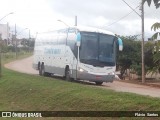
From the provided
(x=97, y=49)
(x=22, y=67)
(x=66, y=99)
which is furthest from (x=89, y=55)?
(x=22, y=67)

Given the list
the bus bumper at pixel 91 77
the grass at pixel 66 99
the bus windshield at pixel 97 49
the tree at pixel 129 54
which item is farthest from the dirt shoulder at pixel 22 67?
the grass at pixel 66 99

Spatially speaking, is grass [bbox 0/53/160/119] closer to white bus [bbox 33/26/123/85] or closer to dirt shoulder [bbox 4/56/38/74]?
white bus [bbox 33/26/123/85]

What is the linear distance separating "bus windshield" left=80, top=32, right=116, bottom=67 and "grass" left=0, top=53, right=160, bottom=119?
11.9 feet

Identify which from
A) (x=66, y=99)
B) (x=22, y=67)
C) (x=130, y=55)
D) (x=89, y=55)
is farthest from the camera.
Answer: (x=22, y=67)

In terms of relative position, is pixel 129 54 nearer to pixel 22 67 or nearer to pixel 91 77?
pixel 91 77

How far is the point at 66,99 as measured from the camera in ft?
46.3

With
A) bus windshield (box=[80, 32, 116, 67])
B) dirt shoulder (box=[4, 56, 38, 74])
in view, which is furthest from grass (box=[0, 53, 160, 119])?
dirt shoulder (box=[4, 56, 38, 74])

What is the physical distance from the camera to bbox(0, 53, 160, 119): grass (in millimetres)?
10953

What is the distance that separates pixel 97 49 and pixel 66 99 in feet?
26.6

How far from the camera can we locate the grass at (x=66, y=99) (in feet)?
A: 35.9

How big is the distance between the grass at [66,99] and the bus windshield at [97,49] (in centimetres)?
364

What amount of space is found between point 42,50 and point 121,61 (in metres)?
11.5

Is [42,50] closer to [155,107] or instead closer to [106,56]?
[106,56]

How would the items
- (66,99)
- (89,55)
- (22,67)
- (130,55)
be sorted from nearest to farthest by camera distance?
(66,99)
(89,55)
(130,55)
(22,67)
